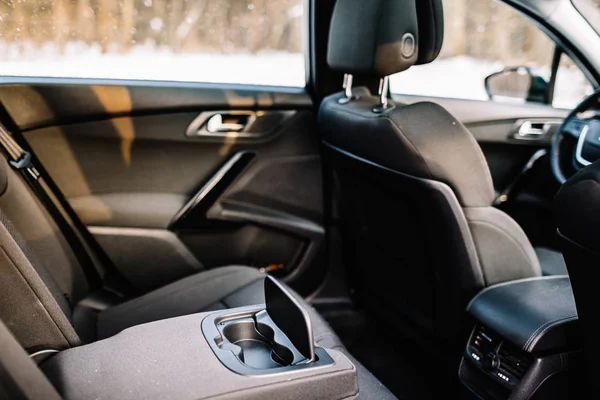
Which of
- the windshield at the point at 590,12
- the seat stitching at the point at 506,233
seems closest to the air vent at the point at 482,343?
the seat stitching at the point at 506,233

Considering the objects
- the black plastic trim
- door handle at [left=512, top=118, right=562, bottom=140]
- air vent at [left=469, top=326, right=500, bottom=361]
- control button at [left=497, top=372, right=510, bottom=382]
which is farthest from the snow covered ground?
control button at [left=497, top=372, right=510, bottom=382]

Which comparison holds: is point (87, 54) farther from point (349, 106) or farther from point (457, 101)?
point (457, 101)

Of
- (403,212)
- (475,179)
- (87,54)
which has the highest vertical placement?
(87,54)

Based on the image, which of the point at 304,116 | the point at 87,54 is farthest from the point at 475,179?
the point at 87,54

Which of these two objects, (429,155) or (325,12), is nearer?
(429,155)

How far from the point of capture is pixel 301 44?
2488 millimetres

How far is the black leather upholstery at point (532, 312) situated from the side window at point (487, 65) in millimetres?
1105

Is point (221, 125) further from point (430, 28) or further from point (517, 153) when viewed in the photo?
point (517, 153)

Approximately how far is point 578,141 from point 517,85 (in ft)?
2.18

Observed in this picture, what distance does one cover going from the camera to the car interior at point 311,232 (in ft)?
3.88

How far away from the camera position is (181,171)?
2.34 meters

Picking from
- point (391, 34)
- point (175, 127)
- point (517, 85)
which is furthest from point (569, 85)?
point (175, 127)

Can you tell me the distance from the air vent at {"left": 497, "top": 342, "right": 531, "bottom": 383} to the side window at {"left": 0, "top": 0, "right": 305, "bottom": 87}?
1381 mm

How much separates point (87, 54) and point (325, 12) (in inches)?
35.6
